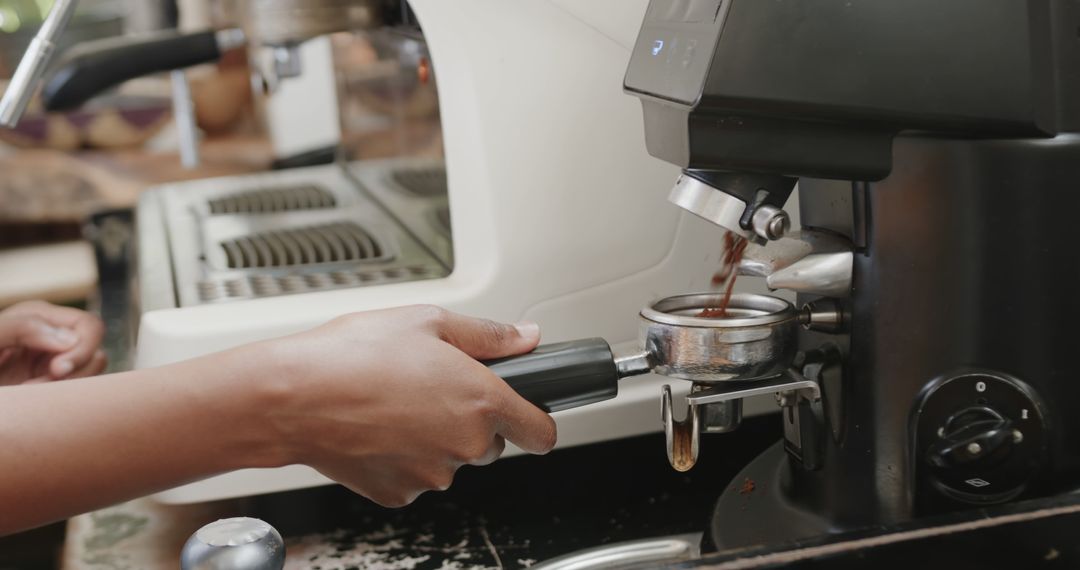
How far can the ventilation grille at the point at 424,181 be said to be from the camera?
2.30 ft

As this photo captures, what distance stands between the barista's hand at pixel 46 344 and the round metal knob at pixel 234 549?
14.2 inches

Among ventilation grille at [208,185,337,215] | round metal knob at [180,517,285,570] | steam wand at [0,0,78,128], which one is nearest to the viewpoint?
round metal knob at [180,517,285,570]

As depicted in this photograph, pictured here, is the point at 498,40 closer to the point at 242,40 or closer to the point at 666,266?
the point at 666,266

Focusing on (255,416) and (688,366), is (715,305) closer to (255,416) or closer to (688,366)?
(688,366)

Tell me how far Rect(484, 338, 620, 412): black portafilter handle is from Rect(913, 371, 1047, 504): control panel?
15cm

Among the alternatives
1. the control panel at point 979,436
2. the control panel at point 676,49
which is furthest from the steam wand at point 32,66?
the control panel at point 979,436

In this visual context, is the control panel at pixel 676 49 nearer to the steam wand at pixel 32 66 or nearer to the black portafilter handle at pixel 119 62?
the steam wand at pixel 32 66

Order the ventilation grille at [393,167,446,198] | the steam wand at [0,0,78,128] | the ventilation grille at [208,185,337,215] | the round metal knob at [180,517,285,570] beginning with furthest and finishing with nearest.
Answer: the ventilation grille at [208,185,337,215], the ventilation grille at [393,167,446,198], the steam wand at [0,0,78,128], the round metal knob at [180,517,285,570]

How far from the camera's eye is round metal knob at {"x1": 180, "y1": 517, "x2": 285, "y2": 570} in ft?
1.31

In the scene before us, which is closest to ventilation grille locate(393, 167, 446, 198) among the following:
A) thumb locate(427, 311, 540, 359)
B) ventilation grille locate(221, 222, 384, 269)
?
ventilation grille locate(221, 222, 384, 269)

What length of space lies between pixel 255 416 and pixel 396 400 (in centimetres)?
6

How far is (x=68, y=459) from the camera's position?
44 cm

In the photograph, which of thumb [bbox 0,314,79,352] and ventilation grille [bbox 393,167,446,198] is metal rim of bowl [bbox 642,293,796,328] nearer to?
ventilation grille [bbox 393,167,446,198]

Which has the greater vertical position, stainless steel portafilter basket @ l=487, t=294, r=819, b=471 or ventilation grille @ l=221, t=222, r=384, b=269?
ventilation grille @ l=221, t=222, r=384, b=269
